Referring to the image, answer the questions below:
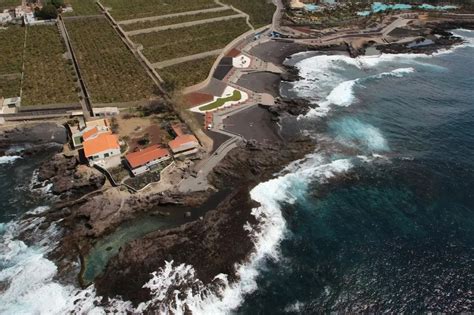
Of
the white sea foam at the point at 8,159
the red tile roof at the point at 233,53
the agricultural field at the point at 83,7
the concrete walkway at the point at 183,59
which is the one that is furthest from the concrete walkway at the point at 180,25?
the white sea foam at the point at 8,159

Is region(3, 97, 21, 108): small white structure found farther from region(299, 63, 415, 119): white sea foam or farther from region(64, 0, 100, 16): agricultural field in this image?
region(299, 63, 415, 119): white sea foam

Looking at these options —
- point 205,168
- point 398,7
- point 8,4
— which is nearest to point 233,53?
point 205,168

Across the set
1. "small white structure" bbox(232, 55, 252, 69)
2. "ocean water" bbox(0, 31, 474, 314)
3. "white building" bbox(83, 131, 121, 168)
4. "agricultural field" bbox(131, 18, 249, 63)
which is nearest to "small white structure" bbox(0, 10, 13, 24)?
"agricultural field" bbox(131, 18, 249, 63)

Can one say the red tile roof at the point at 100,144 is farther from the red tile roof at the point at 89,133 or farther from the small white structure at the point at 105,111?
the small white structure at the point at 105,111

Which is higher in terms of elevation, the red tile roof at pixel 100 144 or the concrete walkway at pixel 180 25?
the concrete walkway at pixel 180 25

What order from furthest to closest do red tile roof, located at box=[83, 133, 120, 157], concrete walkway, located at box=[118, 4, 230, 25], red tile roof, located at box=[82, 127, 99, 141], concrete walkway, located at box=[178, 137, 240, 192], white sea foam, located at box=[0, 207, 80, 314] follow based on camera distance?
concrete walkway, located at box=[118, 4, 230, 25], red tile roof, located at box=[82, 127, 99, 141], red tile roof, located at box=[83, 133, 120, 157], concrete walkway, located at box=[178, 137, 240, 192], white sea foam, located at box=[0, 207, 80, 314]

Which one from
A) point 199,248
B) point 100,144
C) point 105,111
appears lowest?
point 199,248

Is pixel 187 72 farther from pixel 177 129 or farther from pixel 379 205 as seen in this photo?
pixel 379 205
